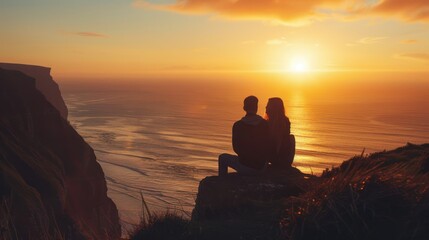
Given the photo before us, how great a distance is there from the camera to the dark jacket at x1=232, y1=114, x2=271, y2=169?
30.0 ft

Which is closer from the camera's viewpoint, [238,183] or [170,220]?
[170,220]

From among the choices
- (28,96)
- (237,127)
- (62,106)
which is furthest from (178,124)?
(237,127)

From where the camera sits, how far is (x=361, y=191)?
426cm

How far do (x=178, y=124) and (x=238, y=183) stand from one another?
123 meters

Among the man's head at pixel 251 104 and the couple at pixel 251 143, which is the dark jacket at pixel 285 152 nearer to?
the couple at pixel 251 143

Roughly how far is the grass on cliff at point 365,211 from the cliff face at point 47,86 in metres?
130

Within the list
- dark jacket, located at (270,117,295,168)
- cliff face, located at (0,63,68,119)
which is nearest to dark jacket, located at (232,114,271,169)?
dark jacket, located at (270,117,295,168)

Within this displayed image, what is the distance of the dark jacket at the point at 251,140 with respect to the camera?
9.16m

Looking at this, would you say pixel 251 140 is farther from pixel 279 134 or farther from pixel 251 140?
pixel 279 134

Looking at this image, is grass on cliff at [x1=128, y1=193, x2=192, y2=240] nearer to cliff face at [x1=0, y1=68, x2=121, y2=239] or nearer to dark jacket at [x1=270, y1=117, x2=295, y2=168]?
dark jacket at [x1=270, y1=117, x2=295, y2=168]

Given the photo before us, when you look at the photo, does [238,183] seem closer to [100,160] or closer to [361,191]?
[361,191]

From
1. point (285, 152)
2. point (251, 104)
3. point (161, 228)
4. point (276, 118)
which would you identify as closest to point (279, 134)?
point (276, 118)

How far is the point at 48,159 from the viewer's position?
45.7 m

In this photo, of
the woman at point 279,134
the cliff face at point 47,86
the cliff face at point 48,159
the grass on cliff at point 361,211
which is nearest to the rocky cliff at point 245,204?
the grass on cliff at point 361,211
